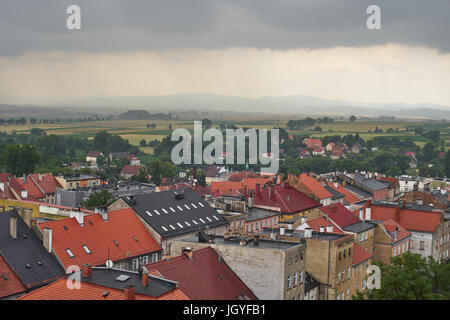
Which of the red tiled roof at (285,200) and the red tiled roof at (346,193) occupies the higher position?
the red tiled roof at (285,200)

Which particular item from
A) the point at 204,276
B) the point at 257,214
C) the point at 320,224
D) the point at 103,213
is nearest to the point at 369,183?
the point at 257,214

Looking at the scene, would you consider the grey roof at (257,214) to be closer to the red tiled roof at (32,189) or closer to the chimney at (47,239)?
the chimney at (47,239)

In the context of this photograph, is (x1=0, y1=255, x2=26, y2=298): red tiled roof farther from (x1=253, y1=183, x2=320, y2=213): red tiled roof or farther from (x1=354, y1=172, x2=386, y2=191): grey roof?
(x1=354, y1=172, x2=386, y2=191): grey roof

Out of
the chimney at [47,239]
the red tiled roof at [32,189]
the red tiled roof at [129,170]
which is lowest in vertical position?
the red tiled roof at [129,170]

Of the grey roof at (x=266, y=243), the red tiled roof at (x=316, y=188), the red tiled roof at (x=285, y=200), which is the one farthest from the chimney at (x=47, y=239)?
the red tiled roof at (x=316, y=188)

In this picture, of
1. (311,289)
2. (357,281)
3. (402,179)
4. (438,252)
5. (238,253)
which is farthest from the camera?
(402,179)
